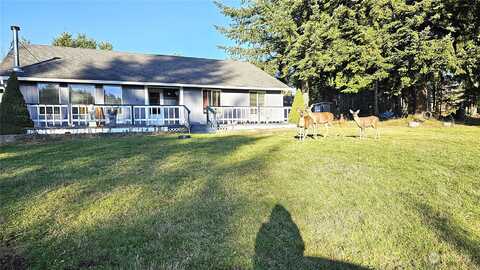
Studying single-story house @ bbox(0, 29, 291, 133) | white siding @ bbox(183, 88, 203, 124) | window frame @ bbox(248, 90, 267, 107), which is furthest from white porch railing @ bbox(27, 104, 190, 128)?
window frame @ bbox(248, 90, 267, 107)

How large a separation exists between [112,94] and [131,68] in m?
2.55

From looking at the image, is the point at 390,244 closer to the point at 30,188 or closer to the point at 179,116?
the point at 30,188

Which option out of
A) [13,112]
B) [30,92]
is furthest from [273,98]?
[13,112]

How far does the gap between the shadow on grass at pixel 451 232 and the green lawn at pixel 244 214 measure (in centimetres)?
1

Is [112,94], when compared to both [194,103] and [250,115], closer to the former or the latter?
[194,103]

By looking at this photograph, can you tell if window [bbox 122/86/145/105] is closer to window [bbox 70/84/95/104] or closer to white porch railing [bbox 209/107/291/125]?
window [bbox 70/84/95/104]

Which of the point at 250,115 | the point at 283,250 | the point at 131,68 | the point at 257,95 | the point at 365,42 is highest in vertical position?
the point at 365,42

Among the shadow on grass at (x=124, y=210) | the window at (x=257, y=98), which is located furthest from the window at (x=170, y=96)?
the shadow on grass at (x=124, y=210)

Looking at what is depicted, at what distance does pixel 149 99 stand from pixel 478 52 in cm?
1755

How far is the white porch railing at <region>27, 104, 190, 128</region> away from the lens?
13070 mm

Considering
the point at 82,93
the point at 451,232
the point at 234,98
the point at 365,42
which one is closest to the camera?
the point at 451,232

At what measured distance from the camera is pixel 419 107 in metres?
20.5

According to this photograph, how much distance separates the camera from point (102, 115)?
1369 centimetres

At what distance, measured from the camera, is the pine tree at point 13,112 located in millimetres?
10695
